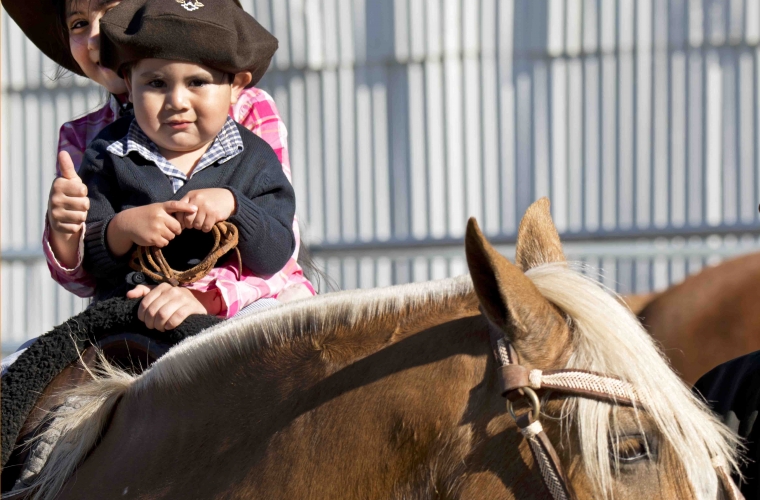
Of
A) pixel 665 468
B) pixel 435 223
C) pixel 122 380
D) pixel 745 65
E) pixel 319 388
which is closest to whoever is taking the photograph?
pixel 665 468

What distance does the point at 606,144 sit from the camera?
4.97m

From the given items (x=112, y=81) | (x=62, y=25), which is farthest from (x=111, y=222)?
(x=62, y=25)

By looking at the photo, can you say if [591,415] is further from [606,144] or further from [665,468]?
[606,144]

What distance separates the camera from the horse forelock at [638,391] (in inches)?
36.2

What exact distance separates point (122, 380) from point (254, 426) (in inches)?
12.9

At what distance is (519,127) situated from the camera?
5.09 meters

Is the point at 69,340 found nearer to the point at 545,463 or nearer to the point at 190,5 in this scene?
the point at 190,5

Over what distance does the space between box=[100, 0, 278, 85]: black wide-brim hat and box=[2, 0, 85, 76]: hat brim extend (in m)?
0.48

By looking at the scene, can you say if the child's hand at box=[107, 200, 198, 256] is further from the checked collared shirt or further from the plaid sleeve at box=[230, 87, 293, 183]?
the plaid sleeve at box=[230, 87, 293, 183]

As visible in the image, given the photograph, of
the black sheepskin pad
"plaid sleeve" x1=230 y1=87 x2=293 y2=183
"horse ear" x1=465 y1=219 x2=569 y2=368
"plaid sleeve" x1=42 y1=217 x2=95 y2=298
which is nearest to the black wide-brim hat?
"plaid sleeve" x1=230 y1=87 x2=293 y2=183

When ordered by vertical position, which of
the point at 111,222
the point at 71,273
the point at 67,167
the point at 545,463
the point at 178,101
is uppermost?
the point at 178,101

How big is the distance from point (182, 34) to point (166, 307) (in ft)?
1.81

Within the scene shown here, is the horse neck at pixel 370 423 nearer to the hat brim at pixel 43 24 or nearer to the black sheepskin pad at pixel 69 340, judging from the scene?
the black sheepskin pad at pixel 69 340

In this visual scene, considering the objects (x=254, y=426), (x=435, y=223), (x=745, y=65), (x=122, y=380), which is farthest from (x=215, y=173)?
(x=745, y=65)
